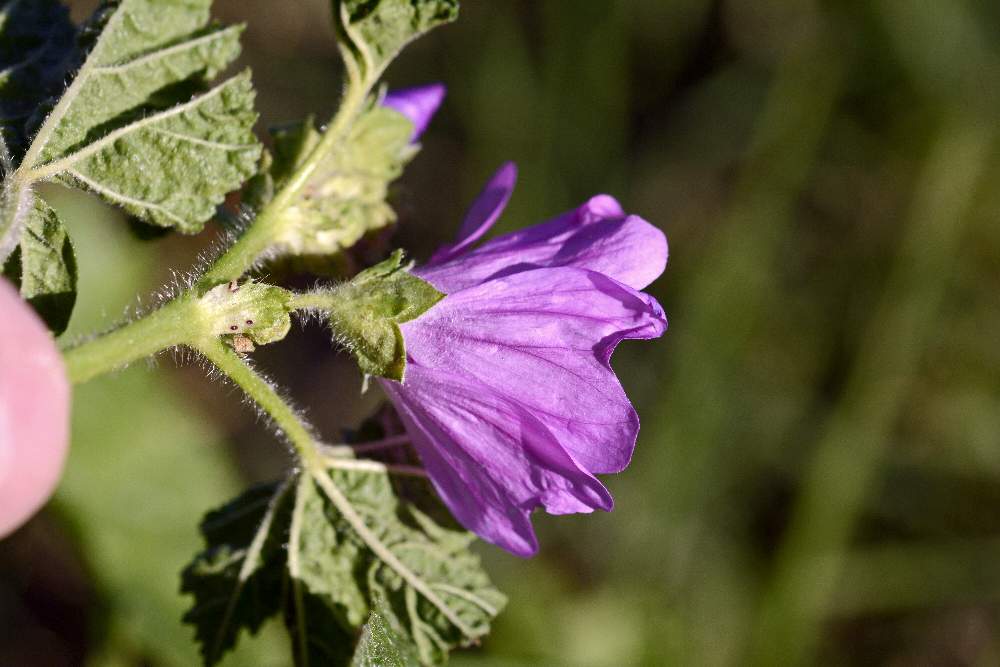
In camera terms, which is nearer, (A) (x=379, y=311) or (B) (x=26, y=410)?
(B) (x=26, y=410)

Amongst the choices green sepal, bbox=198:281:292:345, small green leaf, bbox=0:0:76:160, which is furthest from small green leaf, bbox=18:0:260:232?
green sepal, bbox=198:281:292:345

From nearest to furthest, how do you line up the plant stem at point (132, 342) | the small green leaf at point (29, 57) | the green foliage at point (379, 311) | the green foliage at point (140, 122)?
the plant stem at point (132, 342)
the green foliage at point (379, 311)
the green foliage at point (140, 122)
the small green leaf at point (29, 57)

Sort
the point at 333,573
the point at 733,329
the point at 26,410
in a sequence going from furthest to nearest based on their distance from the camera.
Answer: the point at 733,329
the point at 333,573
the point at 26,410

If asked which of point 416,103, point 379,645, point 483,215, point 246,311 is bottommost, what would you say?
point 379,645

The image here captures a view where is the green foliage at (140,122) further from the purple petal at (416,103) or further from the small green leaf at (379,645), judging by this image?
Result: the small green leaf at (379,645)

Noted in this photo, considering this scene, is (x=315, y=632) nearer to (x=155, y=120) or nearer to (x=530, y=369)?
(x=530, y=369)

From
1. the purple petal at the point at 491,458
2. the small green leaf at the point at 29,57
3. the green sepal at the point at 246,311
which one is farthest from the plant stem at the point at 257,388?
the small green leaf at the point at 29,57

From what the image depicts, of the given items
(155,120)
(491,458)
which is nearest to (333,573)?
(491,458)
